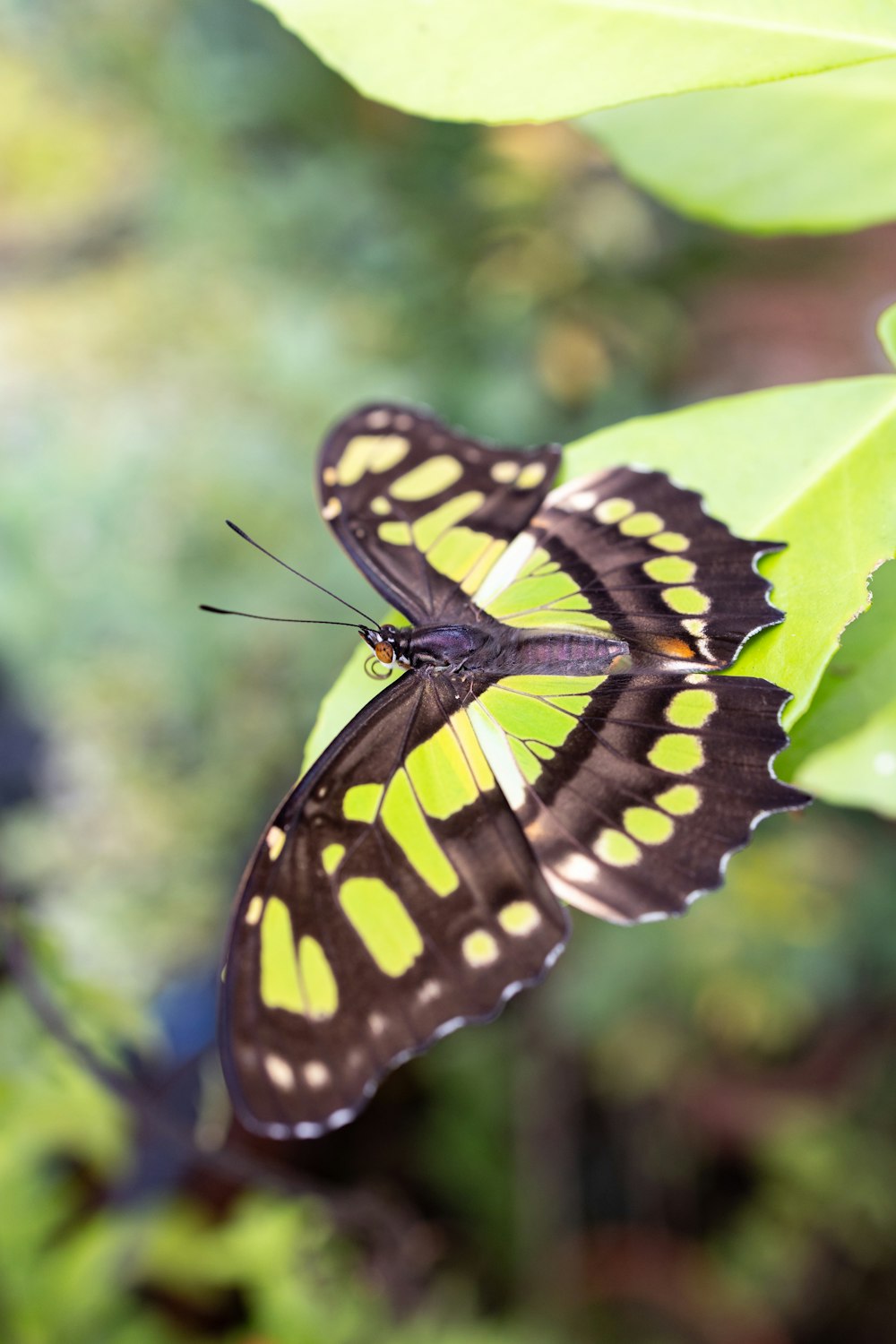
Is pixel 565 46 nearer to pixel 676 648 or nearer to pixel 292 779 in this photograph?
pixel 676 648

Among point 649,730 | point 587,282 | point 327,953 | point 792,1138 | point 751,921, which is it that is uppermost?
point 587,282

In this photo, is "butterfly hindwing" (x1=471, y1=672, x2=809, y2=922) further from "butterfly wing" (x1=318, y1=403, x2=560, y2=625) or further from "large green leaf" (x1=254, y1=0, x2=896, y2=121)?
"large green leaf" (x1=254, y1=0, x2=896, y2=121)

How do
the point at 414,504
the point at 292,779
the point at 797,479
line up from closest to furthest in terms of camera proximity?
the point at 797,479 < the point at 414,504 < the point at 292,779

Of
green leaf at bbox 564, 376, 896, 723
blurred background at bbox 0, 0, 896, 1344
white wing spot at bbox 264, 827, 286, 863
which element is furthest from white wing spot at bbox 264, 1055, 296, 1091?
blurred background at bbox 0, 0, 896, 1344

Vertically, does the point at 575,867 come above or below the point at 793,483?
below

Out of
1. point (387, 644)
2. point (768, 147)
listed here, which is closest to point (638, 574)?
point (387, 644)

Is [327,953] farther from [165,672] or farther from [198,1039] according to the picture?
[165,672]

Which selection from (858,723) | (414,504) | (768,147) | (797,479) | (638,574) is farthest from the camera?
(414,504)

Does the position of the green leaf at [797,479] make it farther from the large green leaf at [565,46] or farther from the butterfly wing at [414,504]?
the butterfly wing at [414,504]

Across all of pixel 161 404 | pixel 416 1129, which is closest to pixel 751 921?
pixel 416 1129
